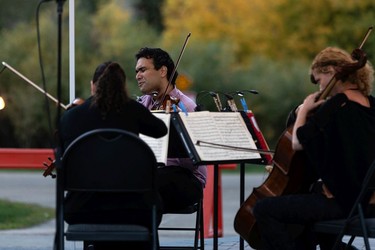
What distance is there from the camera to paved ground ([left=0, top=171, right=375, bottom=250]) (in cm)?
885

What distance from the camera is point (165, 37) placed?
27.5m

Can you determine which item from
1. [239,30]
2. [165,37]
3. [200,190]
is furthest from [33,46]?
[200,190]

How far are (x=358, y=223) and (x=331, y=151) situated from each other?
0.39 m

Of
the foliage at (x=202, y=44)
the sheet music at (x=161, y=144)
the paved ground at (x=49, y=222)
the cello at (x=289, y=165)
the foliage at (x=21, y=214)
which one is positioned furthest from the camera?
the foliage at (x=202, y=44)

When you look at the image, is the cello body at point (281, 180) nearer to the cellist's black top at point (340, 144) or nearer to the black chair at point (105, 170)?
the cellist's black top at point (340, 144)

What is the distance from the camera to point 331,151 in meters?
5.52

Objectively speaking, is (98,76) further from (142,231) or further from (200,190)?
(200,190)

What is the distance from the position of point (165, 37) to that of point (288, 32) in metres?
3.26

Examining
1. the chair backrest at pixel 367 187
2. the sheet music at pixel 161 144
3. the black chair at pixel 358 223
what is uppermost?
the sheet music at pixel 161 144

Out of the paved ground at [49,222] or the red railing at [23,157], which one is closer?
the paved ground at [49,222]

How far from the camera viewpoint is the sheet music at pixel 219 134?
5938 millimetres

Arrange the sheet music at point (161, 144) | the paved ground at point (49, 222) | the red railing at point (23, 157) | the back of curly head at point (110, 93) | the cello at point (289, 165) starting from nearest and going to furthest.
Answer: the back of curly head at point (110, 93) → the cello at point (289, 165) → the sheet music at point (161, 144) → the paved ground at point (49, 222) → the red railing at point (23, 157)

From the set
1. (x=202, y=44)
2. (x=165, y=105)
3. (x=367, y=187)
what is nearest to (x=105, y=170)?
(x=367, y=187)

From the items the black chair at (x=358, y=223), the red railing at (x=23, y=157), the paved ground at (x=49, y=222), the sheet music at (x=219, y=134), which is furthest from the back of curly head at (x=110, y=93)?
the red railing at (x=23, y=157)
